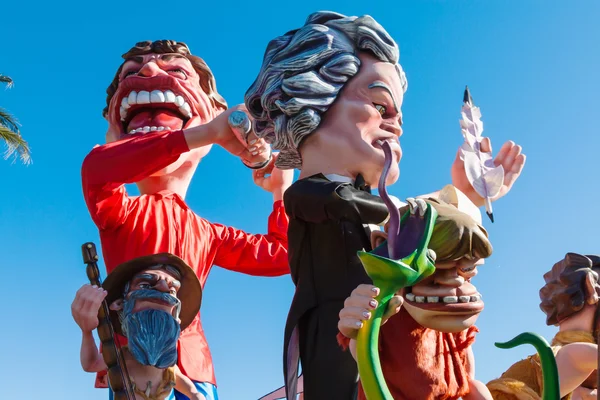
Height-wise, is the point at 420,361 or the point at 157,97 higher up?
the point at 157,97

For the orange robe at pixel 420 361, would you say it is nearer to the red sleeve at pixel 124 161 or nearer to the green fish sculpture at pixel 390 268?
the green fish sculpture at pixel 390 268

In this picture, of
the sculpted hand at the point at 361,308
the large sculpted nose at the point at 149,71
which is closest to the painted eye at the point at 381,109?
the sculpted hand at the point at 361,308

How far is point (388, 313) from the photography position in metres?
1.82

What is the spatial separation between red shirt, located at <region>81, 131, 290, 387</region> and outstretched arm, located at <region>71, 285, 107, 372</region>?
0.69 feet

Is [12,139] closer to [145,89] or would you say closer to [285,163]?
[145,89]

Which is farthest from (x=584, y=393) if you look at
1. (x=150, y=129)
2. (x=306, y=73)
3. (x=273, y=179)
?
(x=150, y=129)

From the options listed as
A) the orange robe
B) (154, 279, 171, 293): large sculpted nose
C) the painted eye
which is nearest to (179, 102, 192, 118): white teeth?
(154, 279, 171, 293): large sculpted nose

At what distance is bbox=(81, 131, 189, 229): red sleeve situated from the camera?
320 cm

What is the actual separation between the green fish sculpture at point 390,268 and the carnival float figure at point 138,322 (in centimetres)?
125

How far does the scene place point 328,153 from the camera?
2.57 metres

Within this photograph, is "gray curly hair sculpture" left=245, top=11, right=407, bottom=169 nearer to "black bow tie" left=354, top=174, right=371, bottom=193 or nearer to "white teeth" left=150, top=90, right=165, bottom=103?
"black bow tie" left=354, top=174, right=371, bottom=193

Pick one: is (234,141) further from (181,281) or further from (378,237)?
→ (378,237)

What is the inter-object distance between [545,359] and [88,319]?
1.72 m

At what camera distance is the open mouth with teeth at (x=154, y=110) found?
3730 millimetres
